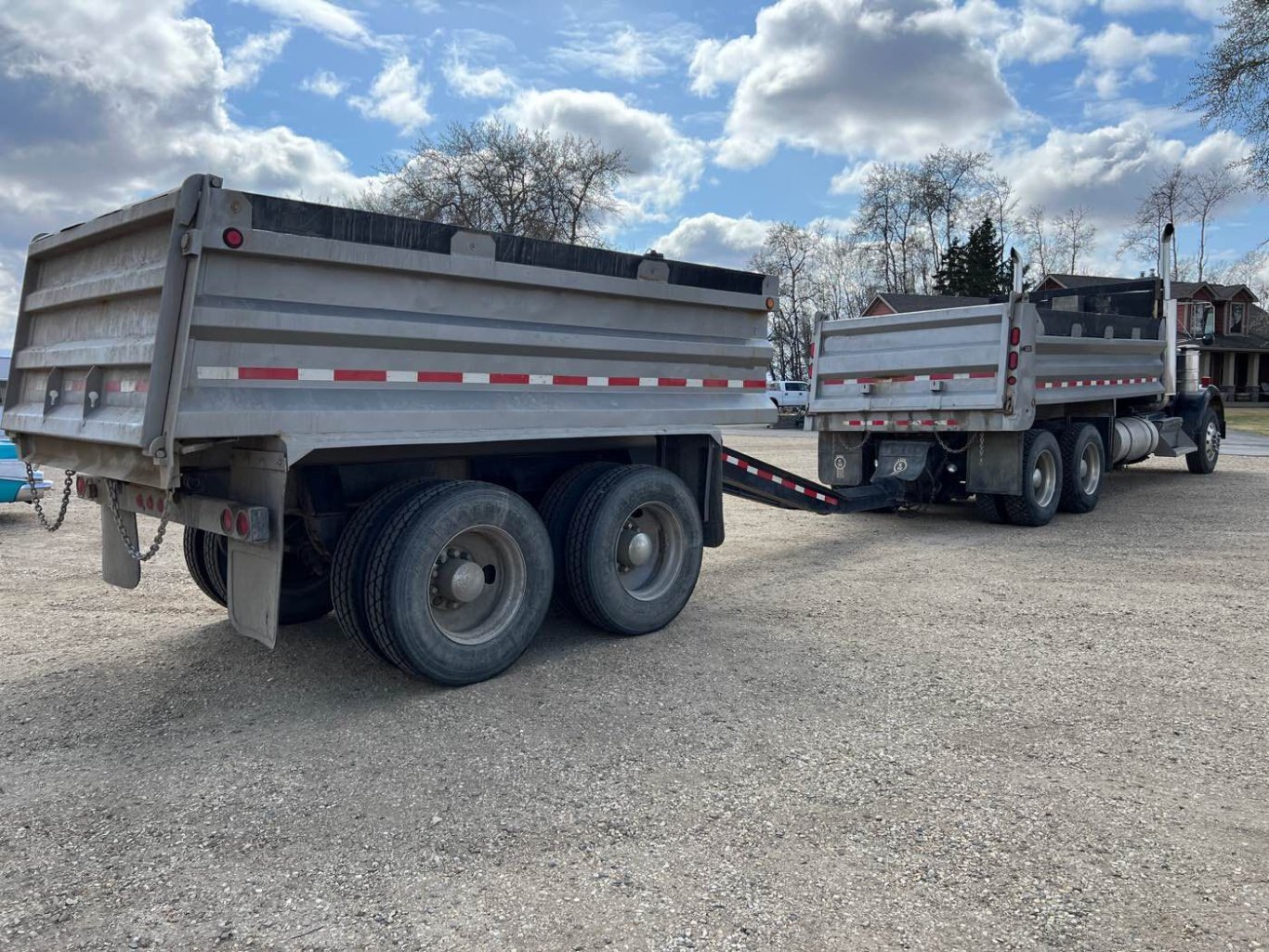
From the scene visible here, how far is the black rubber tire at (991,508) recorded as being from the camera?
9891 mm

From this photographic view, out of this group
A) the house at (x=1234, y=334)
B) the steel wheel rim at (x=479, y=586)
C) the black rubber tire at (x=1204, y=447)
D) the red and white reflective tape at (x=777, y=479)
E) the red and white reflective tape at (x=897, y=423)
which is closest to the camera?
the steel wheel rim at (x=479, y=586)

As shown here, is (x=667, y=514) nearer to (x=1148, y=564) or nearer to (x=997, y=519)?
(x=1148, y=564)

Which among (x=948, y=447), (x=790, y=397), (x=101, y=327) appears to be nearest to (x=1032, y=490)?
(x=948, y=447)

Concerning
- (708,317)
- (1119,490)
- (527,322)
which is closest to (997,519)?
(1119,490)

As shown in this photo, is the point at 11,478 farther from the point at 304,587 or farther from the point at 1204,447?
the point at 1204,447

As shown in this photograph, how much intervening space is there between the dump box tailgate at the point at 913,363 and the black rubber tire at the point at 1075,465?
5.99ft

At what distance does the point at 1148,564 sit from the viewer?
785 centimetres

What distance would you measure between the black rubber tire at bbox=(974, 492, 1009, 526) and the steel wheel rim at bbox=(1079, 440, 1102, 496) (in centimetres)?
140

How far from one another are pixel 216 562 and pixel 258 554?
158 centimetres

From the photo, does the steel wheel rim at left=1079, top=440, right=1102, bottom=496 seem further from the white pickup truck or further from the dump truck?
the white pickup truck

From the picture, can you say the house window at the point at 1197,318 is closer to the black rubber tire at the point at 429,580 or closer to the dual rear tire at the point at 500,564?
the dual rear tire at the point at 500,564

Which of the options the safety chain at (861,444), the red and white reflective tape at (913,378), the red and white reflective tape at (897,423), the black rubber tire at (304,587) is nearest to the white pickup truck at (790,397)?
the safety chain at (861,444)

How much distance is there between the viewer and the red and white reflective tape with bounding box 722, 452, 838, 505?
6832mm

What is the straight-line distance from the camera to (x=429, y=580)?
4582 mm
